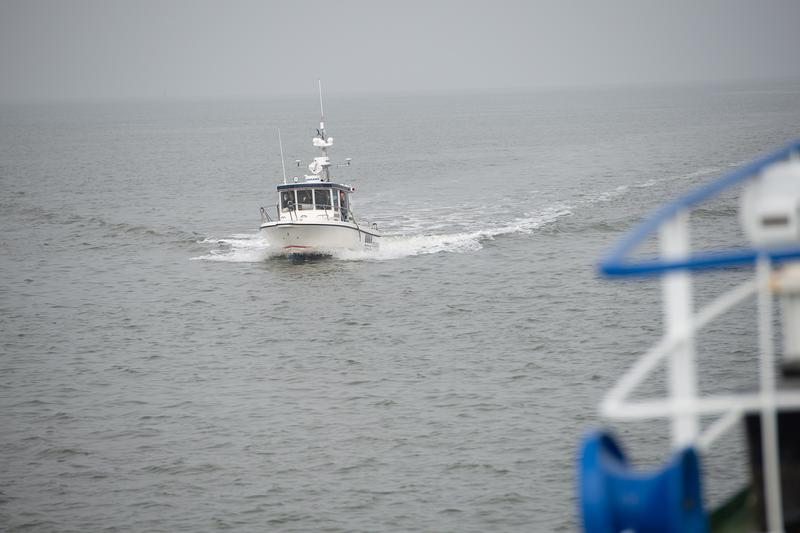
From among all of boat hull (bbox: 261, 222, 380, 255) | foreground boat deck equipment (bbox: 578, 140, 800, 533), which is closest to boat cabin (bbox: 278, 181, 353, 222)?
boat hull (bbox: 261, 222, 380, 255)

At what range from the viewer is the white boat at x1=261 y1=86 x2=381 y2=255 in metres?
44.2

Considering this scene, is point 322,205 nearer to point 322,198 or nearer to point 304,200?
point 322,198

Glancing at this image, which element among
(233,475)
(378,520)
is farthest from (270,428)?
(378,520)

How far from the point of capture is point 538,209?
2355 inches

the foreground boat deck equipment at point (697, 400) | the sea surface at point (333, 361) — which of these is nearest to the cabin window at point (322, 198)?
the sea surface at point (333, 361)

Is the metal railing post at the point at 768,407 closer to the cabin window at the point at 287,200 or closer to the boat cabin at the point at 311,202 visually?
the boat cabin at the point at 311,202

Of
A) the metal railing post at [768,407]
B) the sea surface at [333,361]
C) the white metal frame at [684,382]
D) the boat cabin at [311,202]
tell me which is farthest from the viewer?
the boat cabin at [311,202]

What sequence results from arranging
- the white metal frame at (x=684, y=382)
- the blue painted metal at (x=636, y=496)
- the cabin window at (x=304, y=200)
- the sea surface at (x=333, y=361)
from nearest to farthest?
the white metal frame at (x=684, y=382) → the blue painted metal at (x=636, y=496) → the sea surface at (x=333, y=361) → the cabin window at (x=304, y=200)

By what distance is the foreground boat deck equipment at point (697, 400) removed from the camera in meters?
7.01

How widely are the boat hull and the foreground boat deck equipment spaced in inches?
1444

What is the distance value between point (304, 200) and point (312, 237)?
1.77 meters

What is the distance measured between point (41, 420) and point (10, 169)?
8571 centimetres

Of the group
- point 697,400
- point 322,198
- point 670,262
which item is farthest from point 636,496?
point 322,198

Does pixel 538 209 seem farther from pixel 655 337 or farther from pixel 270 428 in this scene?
pixel 270 428
